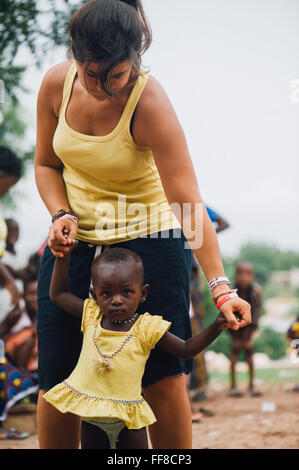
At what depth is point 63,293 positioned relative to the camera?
2406 mm

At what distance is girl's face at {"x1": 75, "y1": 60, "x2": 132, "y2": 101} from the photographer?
6.75 feet

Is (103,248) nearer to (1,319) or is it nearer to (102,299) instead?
(102,299)

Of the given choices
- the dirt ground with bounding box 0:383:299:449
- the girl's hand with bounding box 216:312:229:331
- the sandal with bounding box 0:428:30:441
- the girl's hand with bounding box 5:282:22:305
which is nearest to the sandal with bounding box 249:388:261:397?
the dirt ground with bounding box 0:383:299:449

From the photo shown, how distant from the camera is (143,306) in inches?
96.2

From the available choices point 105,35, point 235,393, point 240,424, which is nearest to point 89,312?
point 105,35

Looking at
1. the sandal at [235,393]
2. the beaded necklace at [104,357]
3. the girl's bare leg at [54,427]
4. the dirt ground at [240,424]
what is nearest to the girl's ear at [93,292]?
the beaded necklace at [104,357]

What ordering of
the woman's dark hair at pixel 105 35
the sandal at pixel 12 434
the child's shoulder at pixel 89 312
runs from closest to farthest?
the woman's dark hair at pixel 105 35, the child's shoulder at pixel 89 312, the sandal at pixel 12 434

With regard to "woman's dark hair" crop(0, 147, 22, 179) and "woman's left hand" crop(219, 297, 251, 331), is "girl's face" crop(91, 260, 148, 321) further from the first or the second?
"woman's dark hair" crop(0, 147, 22, 179)

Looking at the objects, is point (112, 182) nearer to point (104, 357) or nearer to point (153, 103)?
point (153, 103)

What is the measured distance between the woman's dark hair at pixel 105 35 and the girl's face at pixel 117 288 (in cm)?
66

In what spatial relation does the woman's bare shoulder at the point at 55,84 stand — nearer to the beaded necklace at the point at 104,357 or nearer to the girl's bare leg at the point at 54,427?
the beaded necklace at the point at 104,357

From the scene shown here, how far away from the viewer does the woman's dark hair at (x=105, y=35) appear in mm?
2023

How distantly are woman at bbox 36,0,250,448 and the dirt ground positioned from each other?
193cm
